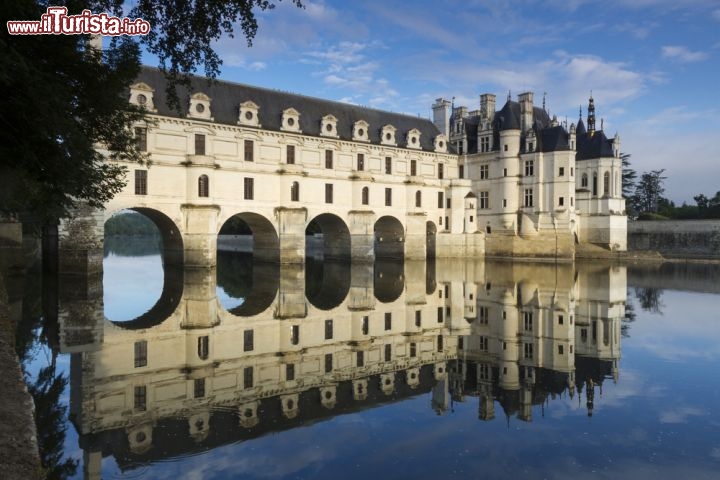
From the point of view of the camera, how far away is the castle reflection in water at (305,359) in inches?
296

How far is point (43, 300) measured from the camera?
17.5m

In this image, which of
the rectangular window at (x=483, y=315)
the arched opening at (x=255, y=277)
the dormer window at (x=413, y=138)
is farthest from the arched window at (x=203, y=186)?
the rectangular window at (x=483, y=315)

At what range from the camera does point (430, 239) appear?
43312 mm

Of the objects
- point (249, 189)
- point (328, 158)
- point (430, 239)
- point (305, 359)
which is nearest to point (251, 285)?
point (249, 189)

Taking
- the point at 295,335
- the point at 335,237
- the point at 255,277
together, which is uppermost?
the point at 335,237

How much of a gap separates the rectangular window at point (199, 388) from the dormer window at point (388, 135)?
1221 inches

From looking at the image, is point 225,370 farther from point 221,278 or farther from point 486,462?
point 221,278

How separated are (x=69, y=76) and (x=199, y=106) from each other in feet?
61.3

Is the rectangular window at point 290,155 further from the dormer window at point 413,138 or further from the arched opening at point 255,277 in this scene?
the dormer window at point 413,138

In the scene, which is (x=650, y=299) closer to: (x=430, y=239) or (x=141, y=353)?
(x=141, y=353)

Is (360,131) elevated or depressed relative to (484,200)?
elevated

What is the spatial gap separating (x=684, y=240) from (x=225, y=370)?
→ 4749 cm

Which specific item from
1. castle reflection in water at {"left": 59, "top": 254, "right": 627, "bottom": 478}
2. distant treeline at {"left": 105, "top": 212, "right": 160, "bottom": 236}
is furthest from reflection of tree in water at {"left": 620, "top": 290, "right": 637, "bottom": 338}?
distant treeline at {"left": 105, "top": 212, "right": 160, "bottom": 236}

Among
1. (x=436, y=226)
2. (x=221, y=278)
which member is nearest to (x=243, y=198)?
(x=221, y=278)
